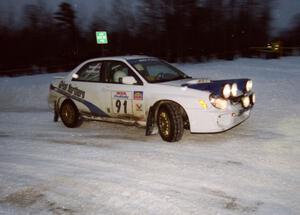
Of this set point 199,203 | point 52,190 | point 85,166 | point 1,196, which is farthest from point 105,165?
point 199,203

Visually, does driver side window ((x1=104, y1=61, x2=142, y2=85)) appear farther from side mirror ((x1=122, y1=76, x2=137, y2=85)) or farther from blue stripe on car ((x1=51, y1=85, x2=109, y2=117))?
blue stripe on car ((x1=51, y1=85, x2=109, y2=117))

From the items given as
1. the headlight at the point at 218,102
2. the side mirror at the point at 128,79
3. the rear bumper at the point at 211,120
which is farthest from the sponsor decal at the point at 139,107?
the headlight at the point at 218,102

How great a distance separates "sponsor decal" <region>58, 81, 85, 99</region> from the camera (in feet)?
27.3

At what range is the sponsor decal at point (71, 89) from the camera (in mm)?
8328

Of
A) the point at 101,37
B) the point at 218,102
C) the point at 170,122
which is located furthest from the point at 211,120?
the point at 101,37

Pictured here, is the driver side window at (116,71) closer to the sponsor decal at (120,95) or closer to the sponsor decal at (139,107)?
the sponsor decal at (120,95)

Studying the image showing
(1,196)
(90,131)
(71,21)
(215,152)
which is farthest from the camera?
(71,21)

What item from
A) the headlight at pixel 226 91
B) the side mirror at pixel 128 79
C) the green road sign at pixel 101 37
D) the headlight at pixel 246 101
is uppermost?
the green road sign at pixel 101 37

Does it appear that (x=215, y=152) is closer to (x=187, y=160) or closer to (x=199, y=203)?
(x=187, y=160)

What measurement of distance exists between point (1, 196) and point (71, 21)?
4940cm

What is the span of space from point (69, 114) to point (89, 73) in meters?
0.98

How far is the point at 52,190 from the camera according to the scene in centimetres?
478

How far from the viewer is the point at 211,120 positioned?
6496mm

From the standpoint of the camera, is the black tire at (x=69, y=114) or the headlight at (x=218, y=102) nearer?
the headlight at (x=218, y=102)
